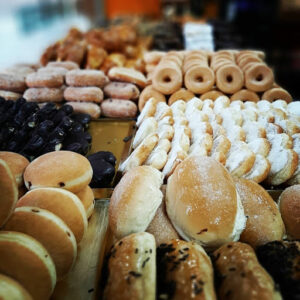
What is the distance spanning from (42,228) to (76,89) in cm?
223

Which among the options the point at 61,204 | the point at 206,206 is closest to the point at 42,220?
the point at 61,204

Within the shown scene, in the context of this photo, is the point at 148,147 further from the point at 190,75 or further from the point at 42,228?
the point at 190,75

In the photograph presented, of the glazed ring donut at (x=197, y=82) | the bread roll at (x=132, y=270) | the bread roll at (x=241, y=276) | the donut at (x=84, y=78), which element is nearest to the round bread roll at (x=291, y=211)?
the bread roll at (x=241, y=276)

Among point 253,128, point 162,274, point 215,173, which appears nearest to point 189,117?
point 253,128

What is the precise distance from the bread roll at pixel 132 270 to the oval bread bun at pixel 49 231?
20 cm

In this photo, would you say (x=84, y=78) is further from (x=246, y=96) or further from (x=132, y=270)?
(x=132, y=270)

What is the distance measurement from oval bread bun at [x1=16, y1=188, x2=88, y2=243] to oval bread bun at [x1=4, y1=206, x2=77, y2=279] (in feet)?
0.26

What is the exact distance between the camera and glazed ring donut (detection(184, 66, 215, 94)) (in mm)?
3078

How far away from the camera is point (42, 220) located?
1189 mm

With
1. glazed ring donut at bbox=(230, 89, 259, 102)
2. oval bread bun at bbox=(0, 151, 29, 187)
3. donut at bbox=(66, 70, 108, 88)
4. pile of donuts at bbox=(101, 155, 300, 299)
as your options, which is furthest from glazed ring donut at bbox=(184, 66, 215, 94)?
oval bread bun at bbox=(0, 151, 29, 187)

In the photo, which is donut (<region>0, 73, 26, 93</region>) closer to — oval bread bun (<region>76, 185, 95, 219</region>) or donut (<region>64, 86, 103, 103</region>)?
donut (<region>64, 86, 103, 103</region>)

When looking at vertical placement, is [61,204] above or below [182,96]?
above

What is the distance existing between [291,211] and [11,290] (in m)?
1.32

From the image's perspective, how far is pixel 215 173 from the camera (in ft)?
4.69
